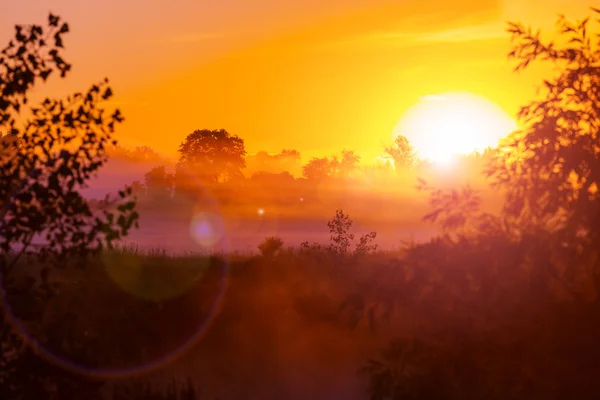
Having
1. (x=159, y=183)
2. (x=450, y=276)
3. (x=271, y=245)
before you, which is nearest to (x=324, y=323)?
(x=271, y=245)

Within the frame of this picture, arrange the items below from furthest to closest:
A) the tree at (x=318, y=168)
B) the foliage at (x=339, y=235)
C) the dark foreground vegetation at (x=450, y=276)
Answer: the tree at (x=318, y=168)
the foliage at (x=339, y=235)
the dark foreground vegetation at (x=450, y=276)

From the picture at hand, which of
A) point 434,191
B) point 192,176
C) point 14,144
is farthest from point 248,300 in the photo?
point 192,176

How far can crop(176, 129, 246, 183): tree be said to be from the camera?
83688mm

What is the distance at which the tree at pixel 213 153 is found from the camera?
8369 centimetres

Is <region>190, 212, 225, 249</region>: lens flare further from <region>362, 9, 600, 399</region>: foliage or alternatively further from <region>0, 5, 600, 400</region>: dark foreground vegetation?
<region>362, 9, 600, 399</region>: foliage

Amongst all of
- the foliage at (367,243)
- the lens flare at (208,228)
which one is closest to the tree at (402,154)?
the lens flare at (208,228)

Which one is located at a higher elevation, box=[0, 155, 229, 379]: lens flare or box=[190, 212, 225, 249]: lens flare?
box=[190, 212, 225, 249]: lens flare

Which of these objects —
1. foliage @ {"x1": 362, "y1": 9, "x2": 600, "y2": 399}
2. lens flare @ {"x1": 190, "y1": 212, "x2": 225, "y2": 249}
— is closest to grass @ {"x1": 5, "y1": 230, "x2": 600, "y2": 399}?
foliage @ {"x1": 362, "y1": 9, "x2": 600, "y2": 399}

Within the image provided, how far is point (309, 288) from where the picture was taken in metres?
19.1

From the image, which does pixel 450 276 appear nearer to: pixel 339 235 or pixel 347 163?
pixel 339 235

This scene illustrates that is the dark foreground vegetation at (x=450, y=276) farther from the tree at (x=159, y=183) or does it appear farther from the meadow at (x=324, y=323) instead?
the tree at (x=159, y=183)

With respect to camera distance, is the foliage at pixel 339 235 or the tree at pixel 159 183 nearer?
the foliage at pixel 339 235

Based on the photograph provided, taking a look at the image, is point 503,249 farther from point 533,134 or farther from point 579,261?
point 533,134

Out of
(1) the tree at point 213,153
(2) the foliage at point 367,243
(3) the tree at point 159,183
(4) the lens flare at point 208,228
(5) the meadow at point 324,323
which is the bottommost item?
(5) the meadow at point 324,323
